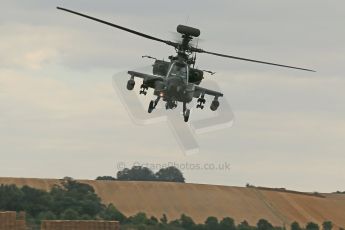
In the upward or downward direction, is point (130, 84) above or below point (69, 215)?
above

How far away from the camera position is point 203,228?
19975 centimetres

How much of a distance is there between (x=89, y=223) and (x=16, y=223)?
23.1ft

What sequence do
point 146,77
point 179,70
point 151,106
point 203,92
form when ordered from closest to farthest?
point 179,70 < point 146,77 < point 203,92 < point 151,106

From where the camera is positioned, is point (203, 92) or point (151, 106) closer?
point (203, 92)

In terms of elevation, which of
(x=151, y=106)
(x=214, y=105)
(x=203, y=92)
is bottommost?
(x=151, y=106)

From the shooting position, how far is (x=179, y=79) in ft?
326

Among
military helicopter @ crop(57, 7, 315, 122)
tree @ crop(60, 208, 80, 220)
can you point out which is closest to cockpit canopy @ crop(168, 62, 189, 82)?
military helicopter @ crop(57, 7, 315, 122)

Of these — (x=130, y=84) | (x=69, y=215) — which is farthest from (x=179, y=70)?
(x=69, y=215)

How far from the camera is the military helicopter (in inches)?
3890

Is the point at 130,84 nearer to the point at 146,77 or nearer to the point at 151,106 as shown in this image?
the point at 146,77

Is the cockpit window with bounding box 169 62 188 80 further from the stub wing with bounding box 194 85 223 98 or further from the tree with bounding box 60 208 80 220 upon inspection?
the tree with bounding box 60 208 80 220

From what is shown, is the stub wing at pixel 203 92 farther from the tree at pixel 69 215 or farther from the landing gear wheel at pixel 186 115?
the tree at pixel 69 215

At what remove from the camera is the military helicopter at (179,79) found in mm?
98812

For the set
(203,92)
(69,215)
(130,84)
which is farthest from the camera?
(69,215)
